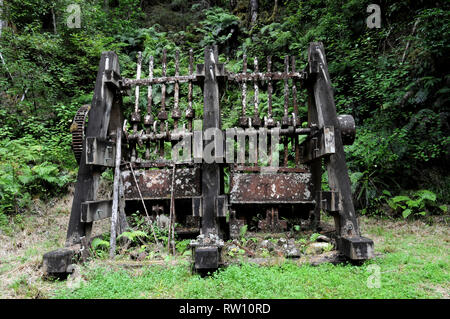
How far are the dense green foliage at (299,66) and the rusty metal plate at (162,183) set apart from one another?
129 inches

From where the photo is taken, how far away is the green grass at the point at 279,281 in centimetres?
247

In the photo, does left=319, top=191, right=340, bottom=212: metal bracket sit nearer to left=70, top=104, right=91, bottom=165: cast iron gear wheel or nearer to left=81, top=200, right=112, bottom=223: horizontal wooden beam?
left=81, top=200, right=112, bottom=223: horizontal wooden beam

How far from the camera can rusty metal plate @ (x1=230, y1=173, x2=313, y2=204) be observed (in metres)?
4.25

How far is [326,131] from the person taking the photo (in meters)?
3.49

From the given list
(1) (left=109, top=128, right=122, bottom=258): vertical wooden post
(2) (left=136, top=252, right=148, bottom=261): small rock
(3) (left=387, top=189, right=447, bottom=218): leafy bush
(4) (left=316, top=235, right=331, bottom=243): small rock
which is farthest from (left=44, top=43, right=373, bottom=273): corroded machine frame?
(3) (left=387, top=189, right=447, bottom=218): leafy bush

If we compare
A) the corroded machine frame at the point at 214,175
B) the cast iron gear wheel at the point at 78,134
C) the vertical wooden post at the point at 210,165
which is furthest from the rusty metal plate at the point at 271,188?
the cast iron gear wheel at the point at 78,134

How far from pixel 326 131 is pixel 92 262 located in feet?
11.0

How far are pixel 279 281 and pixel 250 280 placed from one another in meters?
0.28

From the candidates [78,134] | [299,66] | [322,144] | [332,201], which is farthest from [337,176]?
[299,66]

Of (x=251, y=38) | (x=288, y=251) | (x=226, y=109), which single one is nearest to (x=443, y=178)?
(x=288, y=251)

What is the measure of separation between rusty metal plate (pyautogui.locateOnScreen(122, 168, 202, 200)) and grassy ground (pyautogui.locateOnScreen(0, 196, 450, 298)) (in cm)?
127

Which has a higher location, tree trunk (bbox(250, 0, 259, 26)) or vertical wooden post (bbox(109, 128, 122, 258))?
tree trunk (bbox(250, 0, 259, 26))

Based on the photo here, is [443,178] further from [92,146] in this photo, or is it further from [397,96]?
[92,146]

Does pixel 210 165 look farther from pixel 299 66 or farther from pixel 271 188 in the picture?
pixel 299 66
